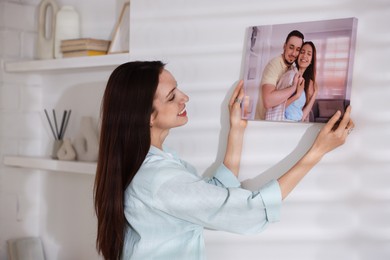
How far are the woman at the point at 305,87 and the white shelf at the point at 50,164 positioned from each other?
0.87 m

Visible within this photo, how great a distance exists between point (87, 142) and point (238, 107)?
0.85m

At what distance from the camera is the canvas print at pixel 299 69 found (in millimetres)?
1481

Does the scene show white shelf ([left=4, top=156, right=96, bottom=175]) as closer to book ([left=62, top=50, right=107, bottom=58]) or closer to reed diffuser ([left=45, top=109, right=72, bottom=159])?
reed diffuser ([left=45, top=109, right=72, bottom=159])

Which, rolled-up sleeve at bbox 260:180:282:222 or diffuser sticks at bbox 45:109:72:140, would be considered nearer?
rolled-up sleeve at bbox 260:180:282:222

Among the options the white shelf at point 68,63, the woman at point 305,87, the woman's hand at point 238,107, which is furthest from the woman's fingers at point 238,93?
the white shelf at point 68,63

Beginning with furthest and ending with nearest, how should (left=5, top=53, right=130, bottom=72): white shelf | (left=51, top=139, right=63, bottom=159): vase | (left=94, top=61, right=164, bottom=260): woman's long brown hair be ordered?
(left=51, top=139, right=63, bottom=159): vase
(left=5, top=53, right=130, bottom=72): white shelf
(left=94, top=61, right=164, bottom=260): woman's long brown hair

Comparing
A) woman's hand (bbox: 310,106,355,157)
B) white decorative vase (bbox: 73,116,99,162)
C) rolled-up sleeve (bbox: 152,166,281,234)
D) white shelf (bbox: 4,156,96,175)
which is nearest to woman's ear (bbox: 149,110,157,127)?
rolled-up sleeve (bbox: 152,166,281,234)

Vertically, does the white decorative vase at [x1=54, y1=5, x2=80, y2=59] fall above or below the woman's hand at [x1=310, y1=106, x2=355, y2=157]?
above

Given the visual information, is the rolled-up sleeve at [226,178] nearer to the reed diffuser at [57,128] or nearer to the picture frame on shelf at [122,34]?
the picture frame on shelf at [122,34]

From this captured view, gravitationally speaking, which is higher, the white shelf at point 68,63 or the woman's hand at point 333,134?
the white shelf at point 68,63

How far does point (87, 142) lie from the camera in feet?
7.62

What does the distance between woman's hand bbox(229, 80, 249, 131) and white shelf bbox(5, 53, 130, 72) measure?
0.49 metres

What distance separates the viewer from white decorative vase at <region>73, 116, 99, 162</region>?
2.30 metres

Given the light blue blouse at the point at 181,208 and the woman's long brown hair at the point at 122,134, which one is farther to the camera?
the woman's long brown hair at the point at 122,134
